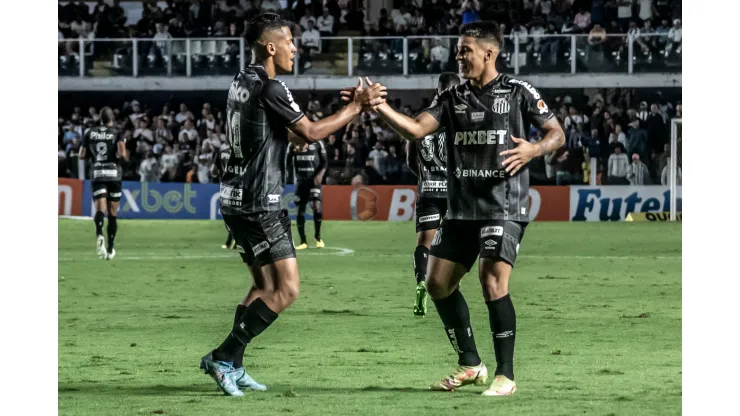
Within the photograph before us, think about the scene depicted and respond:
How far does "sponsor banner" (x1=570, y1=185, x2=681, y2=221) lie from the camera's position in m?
30.8

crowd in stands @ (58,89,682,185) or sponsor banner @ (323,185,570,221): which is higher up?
crowd in stands @ (58,89,682,185)

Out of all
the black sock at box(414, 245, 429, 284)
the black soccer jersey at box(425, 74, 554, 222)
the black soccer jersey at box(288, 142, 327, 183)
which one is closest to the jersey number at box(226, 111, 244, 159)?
the black soccer jersey at box(425, 74, 554, 222)

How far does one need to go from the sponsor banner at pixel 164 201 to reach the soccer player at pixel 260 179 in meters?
24.6

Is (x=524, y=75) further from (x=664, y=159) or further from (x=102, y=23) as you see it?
(x=102, y=23)

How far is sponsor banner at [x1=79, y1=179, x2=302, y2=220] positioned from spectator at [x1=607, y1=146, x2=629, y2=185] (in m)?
9.71

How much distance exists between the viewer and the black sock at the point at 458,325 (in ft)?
26.2

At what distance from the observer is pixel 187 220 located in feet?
104

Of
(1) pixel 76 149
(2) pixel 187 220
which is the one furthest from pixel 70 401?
(1) pixel 76 149

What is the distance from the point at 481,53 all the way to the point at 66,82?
3030cm

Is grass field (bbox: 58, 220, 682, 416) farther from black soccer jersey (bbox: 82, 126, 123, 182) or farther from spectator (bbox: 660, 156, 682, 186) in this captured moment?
spectator (bbox: 660, 156, 682, 186)

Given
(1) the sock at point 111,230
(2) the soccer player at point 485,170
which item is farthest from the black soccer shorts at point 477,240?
(1) the sock at point 111,230

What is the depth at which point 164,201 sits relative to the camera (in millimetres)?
32594

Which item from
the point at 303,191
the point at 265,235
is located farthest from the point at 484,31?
the point at 303,191

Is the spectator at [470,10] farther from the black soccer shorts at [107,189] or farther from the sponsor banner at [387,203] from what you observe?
the black soccer shorts at [107,189]
